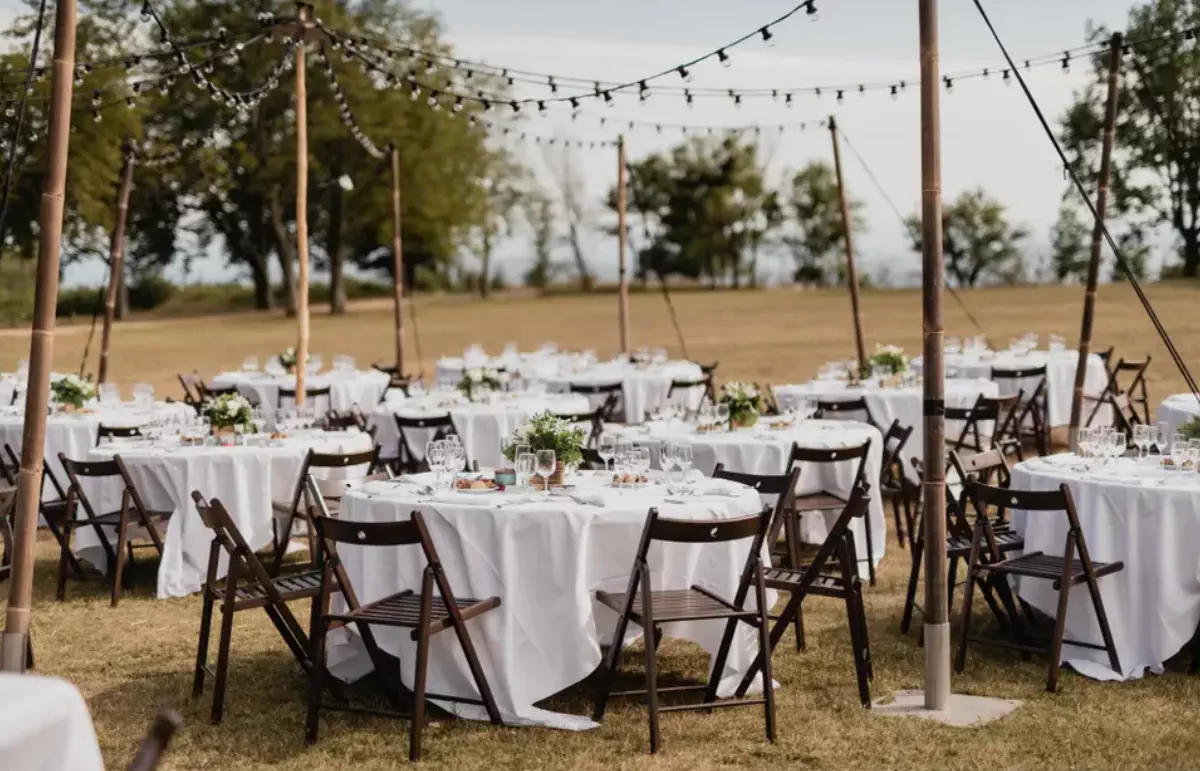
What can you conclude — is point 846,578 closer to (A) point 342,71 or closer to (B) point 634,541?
(B) point 634,541

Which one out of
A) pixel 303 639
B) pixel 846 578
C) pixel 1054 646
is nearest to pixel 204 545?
pixel 303 639

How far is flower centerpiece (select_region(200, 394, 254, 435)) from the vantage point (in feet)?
28.7

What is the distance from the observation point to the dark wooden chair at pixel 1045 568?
610 cm

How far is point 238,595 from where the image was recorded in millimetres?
6039

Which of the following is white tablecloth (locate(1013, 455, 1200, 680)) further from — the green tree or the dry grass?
the green tree

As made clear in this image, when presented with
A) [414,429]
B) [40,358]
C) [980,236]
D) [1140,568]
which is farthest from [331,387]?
[980,236]

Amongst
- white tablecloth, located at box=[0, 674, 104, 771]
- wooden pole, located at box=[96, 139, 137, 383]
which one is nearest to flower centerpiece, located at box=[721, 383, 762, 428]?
white tablecloth, located at box=[0, 674, 104, 771]

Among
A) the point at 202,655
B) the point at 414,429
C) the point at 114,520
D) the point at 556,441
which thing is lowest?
the point at 202,655

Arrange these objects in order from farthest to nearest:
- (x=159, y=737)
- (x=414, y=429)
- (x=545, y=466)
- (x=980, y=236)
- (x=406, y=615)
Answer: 1. (x=980, y=236)
2. (x=414, y=429)
3. (x=545, y=466)
4. (x=406, y=615)
5. (x=159, y=737)

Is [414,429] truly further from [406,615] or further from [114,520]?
[406,615]

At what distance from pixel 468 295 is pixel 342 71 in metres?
14.4

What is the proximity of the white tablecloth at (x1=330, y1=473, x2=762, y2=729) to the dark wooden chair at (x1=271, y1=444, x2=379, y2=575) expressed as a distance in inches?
53.2

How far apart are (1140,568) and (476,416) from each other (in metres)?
6.17

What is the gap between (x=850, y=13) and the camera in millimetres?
10914
